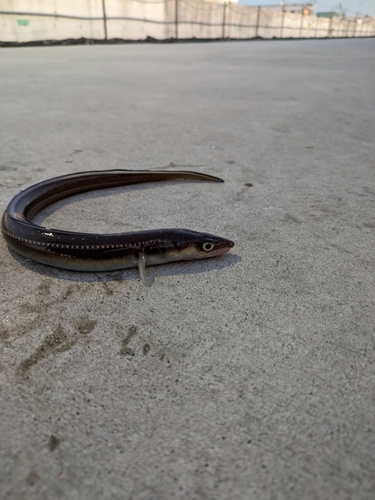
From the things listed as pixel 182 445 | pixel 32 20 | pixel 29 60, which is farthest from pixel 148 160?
pixel 32 20

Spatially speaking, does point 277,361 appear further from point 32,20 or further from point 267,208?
point 32,20

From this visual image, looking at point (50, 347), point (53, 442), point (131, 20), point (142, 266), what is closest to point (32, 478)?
point (53, 442)

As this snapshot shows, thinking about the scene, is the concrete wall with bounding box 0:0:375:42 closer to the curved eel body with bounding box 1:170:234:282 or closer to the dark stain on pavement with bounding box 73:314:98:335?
the curved eel body with bounding box 1:170:234:282

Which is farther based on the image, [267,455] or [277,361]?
[277,361]

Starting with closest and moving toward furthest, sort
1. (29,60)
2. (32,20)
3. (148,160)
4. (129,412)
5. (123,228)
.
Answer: (129,412) → (123,228) → (148,160) → (29,60) → (32,20)

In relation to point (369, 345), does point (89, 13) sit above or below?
above
